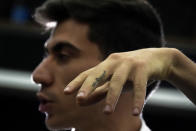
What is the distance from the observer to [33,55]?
349 cm

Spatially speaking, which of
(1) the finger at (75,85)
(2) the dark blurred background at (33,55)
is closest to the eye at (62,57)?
(1) the finger at (75,85)

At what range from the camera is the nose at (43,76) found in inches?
67.3

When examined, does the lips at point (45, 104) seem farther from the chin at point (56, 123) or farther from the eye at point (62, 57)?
the eye at point (62, 57)

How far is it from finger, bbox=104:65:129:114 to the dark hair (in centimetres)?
82

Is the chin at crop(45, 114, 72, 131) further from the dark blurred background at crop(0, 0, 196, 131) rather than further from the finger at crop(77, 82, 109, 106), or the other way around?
the dark blurred background at crop(0, 0, 196, 131)

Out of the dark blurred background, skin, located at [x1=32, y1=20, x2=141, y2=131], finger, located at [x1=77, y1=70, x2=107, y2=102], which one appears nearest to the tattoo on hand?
finger, located at [x1=77, y1=70, x2=107, y2=102]

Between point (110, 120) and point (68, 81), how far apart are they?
0.23 metres

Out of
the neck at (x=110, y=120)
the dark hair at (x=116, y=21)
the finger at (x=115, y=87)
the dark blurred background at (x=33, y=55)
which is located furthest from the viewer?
the dark blurred background at (x=33, y=55)

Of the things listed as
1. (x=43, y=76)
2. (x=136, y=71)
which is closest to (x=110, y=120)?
(x=43, y=76)

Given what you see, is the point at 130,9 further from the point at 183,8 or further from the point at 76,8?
the point at 183,8

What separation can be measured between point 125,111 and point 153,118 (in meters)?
1.78

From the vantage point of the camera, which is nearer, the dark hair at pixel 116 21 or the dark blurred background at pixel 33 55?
the dark hair at pixel 116 21

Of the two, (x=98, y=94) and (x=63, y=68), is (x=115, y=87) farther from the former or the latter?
(x=63, y=68)

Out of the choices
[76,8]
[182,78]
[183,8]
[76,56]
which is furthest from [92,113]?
[183,8]
